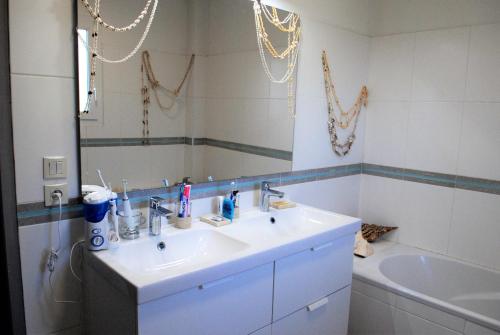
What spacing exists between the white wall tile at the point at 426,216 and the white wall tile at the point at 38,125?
7.31 feet

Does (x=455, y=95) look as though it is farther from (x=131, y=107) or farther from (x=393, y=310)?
(x=131, y=107)

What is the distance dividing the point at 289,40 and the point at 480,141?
1324 mm

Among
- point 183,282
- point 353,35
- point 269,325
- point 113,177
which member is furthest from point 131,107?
point 353,35

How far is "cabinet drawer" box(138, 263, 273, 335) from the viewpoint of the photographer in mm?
1280

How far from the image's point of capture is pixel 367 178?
9.91 ft

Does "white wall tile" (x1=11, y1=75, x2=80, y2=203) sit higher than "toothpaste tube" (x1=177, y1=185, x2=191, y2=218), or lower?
higher

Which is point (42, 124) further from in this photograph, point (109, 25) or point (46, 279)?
point (46, 279)

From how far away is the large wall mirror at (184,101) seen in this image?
1.59 meters

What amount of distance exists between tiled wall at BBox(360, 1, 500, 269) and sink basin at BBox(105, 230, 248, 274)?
164 cm

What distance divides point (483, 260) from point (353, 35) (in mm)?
1679

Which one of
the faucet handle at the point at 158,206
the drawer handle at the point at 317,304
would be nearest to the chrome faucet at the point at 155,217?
the faucet handle at the point at 158,206

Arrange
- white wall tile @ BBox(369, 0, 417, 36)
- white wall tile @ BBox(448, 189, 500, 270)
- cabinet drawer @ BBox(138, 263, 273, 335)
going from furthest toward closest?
white wall tile @ BBox(369, 0, 417, 36), white wall tile @ BBox(448, 189, 500, 270), cabinet drawer @ BBox(138, 263, 273, 335)

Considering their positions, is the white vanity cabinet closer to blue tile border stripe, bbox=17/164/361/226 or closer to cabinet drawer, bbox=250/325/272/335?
cabinet drawer, bbox=250/325/272/335

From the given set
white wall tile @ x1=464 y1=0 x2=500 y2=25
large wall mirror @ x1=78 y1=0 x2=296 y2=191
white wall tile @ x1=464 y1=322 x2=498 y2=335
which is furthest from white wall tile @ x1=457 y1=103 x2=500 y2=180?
large wall mirror @ x1=78 y1=0 x2=296 y2=191
